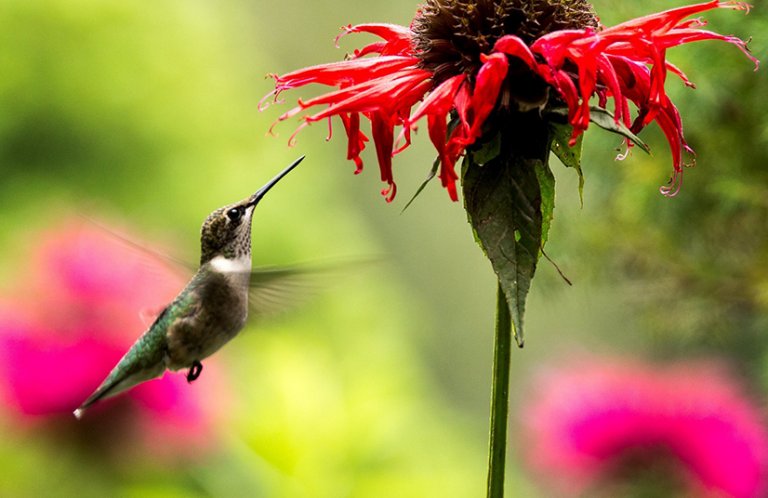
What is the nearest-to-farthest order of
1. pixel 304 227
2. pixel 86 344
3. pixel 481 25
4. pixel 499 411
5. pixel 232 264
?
pixel 499 411, pixel 481 25, pixel 232 264, pixel 86 344, pixel 304 227

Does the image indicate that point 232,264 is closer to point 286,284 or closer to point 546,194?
point 286,284

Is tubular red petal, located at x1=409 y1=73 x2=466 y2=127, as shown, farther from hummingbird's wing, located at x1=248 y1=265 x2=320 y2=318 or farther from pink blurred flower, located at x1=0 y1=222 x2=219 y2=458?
pink blurred flower, located at x1=0 y1=222 x2=219 y2=458

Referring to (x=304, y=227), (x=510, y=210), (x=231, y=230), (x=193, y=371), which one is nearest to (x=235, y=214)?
(x=231, y=230)

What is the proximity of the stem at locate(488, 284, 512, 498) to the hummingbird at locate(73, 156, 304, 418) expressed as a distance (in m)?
0.22

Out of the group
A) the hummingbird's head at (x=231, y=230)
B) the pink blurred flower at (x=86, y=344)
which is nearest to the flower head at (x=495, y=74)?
the hummingbird's head at (x=231, y=230)

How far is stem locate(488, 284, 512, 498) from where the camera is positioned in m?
0.53

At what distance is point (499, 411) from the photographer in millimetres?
526

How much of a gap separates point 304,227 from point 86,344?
36.2 inches

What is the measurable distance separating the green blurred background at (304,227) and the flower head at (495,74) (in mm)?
131

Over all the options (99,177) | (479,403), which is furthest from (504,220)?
(479,403)

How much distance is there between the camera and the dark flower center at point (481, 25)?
0.62 meters

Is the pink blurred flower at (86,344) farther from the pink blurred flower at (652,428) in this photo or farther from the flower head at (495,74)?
the flower head at (495,74)

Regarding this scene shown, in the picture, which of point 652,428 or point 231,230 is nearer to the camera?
point 231,230

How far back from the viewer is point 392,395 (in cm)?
181
